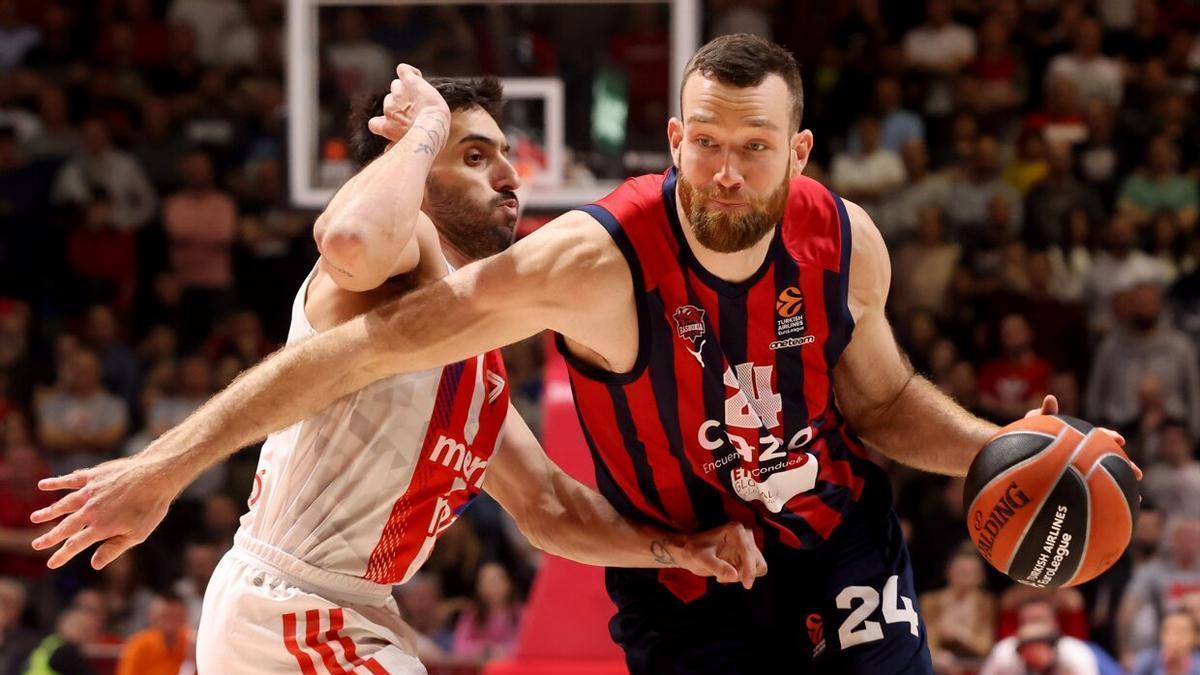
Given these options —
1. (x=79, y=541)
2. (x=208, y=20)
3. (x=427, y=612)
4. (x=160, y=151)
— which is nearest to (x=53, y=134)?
(x=160, y=151)

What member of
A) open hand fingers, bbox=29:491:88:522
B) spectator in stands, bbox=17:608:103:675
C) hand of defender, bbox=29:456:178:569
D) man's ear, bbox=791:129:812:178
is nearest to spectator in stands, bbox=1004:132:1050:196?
spectator in stands, bbox=17:608:103:675

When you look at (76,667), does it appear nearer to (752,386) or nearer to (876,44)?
(752,386)

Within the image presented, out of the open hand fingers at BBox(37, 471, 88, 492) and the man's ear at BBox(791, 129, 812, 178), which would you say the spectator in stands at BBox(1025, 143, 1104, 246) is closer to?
the man's ear at BBox(791, 129, 812, 178)

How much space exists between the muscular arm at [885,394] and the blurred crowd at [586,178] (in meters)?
3.94

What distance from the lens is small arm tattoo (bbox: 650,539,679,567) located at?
425 centimetres

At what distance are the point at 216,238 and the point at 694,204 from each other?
9059 millimetres

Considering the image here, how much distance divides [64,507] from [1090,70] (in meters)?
10.4

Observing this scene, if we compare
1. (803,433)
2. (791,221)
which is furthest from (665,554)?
(791,221)

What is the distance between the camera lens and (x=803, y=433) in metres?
4.20

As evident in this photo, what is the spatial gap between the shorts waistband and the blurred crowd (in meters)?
4.46

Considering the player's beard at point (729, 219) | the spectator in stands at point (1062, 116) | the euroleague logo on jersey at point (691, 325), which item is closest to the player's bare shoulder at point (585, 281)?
the euroleague logo on jersey at point (691, 325)

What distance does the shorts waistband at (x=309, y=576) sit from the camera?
13.0 feet

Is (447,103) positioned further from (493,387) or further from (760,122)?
(760,122)

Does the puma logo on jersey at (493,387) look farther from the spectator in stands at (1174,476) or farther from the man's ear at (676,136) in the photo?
the spectator in stands at (1174,476)
